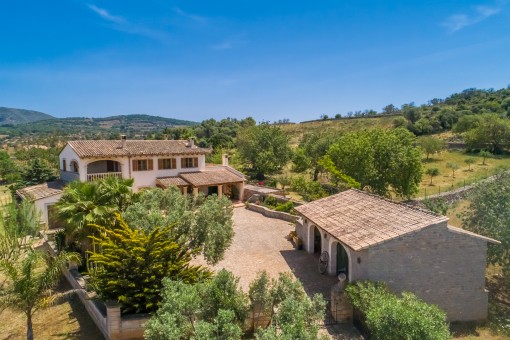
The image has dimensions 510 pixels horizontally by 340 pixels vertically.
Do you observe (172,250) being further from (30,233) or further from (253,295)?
(30,233)

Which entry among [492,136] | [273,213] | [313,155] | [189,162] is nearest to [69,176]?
[189,162]

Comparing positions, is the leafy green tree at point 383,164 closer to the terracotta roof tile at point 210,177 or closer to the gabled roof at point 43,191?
the terracotta roof tile at point 210,177

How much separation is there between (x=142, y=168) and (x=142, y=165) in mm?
293

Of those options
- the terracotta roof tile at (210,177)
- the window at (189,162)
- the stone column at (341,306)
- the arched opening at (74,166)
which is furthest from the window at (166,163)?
the stone column at (341,306)

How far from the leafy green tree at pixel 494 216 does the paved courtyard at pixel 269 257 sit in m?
7.70

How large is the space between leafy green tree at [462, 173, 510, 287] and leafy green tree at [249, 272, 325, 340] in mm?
10520

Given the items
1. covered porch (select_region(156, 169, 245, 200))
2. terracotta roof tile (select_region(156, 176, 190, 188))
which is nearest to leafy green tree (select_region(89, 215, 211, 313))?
covered porch (select_region(156, 169, 245, 200))

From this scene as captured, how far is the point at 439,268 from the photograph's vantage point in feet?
47.1

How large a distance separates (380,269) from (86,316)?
12.7m

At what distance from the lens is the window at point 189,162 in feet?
123

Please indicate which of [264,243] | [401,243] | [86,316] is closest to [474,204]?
[401,243]

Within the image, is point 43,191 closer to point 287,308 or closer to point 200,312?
point 200,312

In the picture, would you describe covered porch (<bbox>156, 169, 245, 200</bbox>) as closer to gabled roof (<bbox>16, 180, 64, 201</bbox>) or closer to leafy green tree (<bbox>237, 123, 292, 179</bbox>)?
gabled roof (<bbox>16, 180, 64, 201</bbox>)

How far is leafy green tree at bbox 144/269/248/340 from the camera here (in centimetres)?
886
